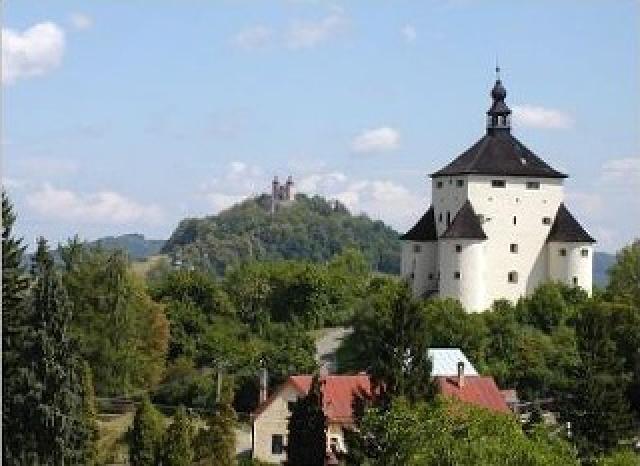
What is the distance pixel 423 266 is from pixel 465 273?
3.23m

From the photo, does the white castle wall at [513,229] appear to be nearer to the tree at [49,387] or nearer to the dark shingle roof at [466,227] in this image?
the dark shingle roof at [466,227]

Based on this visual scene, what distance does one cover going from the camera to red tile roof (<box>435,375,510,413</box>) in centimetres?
3959

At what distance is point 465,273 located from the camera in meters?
55.3

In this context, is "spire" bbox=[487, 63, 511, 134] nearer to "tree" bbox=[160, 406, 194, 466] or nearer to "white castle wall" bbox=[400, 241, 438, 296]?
"white castle wall" bbox=[400, 241, 438, 296]

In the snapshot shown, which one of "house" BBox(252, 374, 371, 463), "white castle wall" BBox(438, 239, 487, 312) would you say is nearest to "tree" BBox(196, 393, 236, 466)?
"house" BBox(252, 374, 371, 463)

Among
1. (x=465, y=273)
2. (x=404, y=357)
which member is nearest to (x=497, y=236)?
(x=465, y=273)

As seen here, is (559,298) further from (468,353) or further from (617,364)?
(617,364)

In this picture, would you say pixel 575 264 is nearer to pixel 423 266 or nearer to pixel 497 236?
pixel 497 236

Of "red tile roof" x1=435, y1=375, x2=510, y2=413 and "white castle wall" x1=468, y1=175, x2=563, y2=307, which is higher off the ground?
"white castle wall" x1=468, y1=175, x2=563, y2=307

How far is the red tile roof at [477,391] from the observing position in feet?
130

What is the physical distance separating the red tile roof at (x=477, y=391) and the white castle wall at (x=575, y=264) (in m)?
16.4

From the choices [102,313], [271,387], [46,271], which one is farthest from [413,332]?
[102,313]

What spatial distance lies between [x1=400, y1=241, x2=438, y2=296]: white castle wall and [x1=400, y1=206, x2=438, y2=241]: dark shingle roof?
0.71 feet

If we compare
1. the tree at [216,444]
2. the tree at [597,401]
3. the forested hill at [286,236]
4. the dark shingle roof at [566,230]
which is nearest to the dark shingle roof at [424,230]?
the dark shingle roof at [566,230]
